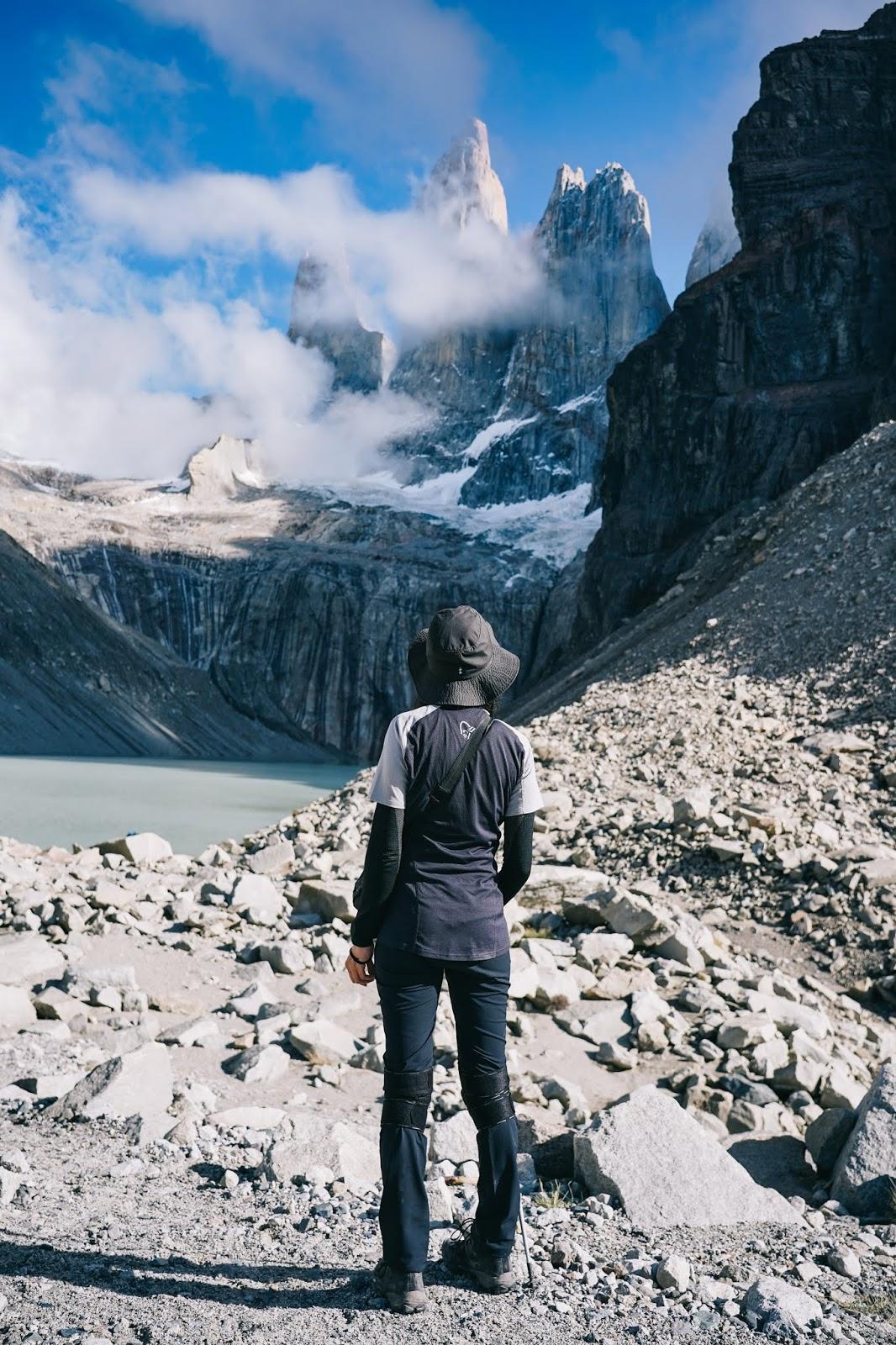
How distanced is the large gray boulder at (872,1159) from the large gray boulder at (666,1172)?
1.04 ft

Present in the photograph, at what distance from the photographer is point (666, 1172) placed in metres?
4.30

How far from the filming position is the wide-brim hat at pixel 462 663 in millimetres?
3682

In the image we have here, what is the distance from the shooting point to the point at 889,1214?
4281 millimetres

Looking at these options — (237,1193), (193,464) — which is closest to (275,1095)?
(237,1193)

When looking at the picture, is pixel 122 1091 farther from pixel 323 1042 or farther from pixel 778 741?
pixel 778 741

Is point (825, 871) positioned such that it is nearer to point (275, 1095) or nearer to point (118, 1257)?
point (275, 1095)

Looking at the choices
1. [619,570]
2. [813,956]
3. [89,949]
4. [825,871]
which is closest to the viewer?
[89,949]

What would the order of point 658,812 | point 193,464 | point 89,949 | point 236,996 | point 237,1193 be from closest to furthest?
1. point 237,1193
2. point 236,996
3. point 89,949
4. point 658,812
5. point 193,464

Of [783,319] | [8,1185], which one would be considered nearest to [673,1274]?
[8,1185]

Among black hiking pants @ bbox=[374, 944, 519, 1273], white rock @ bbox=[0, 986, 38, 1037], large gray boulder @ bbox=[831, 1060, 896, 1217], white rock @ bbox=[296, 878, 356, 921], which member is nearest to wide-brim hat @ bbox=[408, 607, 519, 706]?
black hiking pants @ bbox=[374, 944, 519, 1273]

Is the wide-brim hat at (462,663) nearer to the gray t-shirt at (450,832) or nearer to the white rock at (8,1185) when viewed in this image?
the gray t-shirt at (450,832)

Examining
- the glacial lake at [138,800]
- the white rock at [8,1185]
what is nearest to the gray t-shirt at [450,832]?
the white rock at [8,1185]

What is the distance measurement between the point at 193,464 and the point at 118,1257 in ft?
409

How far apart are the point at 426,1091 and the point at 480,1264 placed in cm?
58
